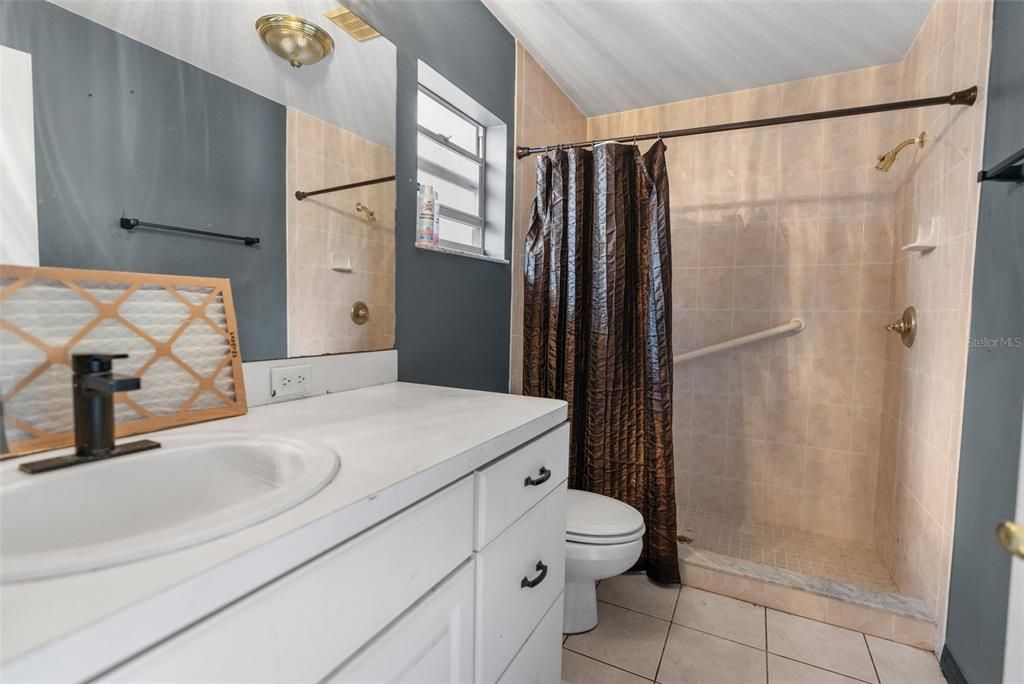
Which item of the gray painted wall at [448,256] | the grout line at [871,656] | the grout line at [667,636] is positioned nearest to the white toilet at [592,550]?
the grout line at [667,636]

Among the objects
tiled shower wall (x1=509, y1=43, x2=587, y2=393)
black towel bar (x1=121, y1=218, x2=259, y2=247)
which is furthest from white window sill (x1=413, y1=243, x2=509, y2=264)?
black towel bar (x1=121, y1=218, x2=259, y2=247)

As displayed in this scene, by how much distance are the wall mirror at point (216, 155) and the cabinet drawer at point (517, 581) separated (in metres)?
0.67

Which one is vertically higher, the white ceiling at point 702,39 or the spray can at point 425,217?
the white ceiling at point 702,39

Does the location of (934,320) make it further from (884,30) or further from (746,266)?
(884,30)

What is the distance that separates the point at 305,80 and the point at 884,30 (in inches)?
85.6

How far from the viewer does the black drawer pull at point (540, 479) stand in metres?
1.00

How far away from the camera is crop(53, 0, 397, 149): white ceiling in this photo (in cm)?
89

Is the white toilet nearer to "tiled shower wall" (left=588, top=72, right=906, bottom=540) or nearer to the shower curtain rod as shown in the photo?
"tiled shower wall" (left=588, top=72, right=906, bottom=540)

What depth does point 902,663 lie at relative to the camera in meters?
1.52

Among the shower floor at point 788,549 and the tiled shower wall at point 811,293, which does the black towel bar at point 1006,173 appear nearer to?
the tiled shower wall at point 811,293

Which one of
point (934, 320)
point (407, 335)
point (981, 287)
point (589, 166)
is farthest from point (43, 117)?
point (934, 320)

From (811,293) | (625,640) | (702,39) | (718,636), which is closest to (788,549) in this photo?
(718,636)

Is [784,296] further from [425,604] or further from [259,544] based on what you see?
[259,544]

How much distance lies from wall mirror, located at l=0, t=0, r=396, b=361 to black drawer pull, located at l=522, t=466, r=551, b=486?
63 cm
